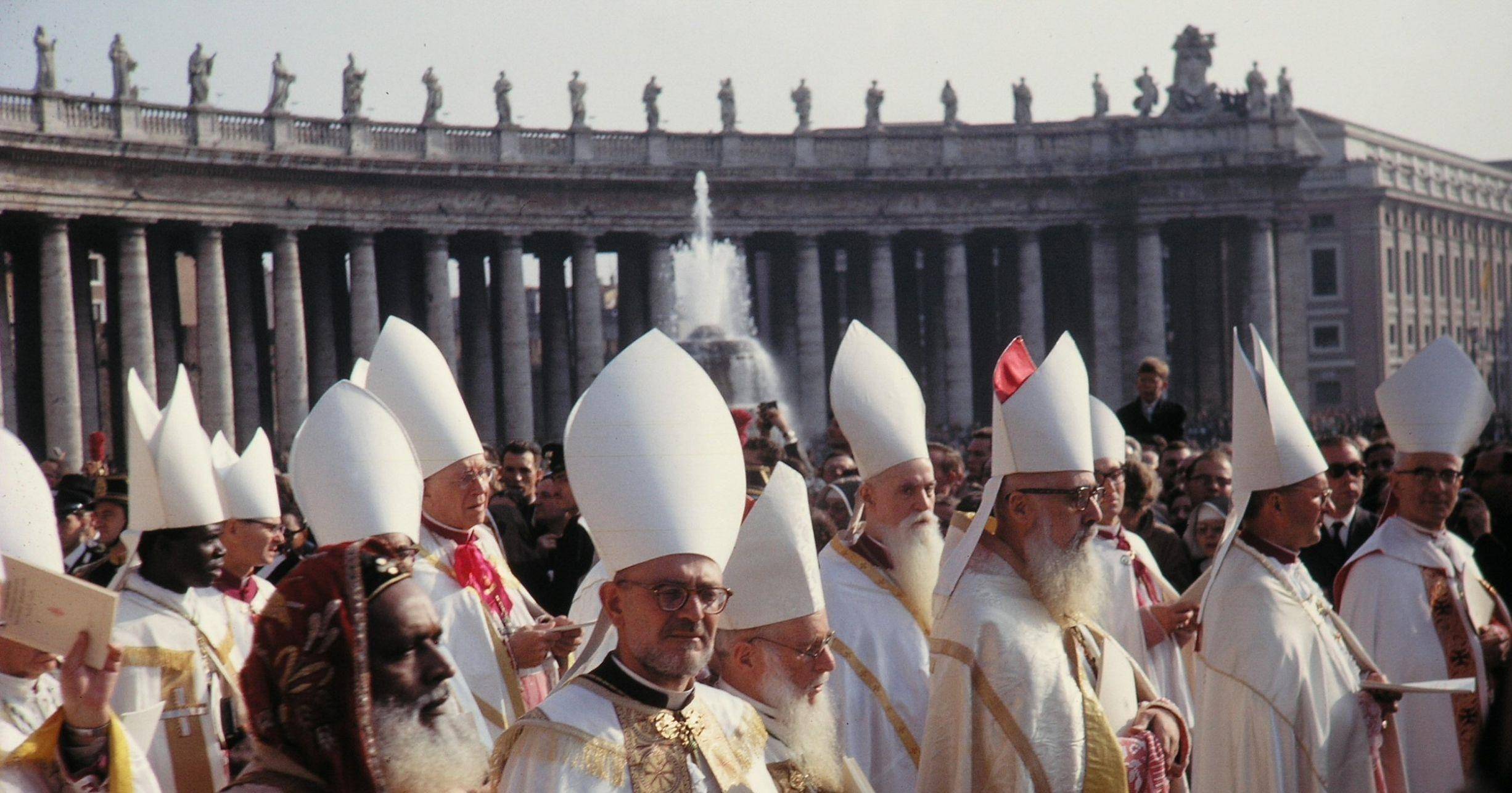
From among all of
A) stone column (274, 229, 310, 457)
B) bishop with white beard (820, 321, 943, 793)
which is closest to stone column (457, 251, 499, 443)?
stone column (274, 229, 310, 457)

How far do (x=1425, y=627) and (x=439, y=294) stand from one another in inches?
1692

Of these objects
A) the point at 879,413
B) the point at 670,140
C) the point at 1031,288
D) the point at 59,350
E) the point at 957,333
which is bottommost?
the point at 879,413

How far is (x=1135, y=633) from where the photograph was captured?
897cm

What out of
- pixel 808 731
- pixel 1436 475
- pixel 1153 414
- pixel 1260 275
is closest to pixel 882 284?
pixel 1260 275

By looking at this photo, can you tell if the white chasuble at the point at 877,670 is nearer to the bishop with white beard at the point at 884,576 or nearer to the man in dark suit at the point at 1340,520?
the bishop with white beard at the point at 884,576

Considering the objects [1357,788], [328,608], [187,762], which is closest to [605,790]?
[328,608]

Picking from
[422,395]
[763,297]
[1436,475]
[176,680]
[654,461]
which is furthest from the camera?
[763,297]

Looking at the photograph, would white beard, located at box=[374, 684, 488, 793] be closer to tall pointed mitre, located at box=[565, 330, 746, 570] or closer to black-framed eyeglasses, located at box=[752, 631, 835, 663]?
tall pointed mitre, located at box=[565, 330, 746, 570]

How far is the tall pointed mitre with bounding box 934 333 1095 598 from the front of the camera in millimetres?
6758

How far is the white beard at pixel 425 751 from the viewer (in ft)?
13.4

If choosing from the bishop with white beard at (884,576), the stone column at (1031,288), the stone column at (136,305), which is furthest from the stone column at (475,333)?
the bishop with white beard at (884,576)

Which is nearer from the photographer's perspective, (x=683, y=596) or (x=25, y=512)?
(x=683, y=596)

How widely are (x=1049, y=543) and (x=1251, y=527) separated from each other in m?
1.90

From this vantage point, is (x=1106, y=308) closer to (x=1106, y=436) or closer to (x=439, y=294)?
(x=439, y=294)
